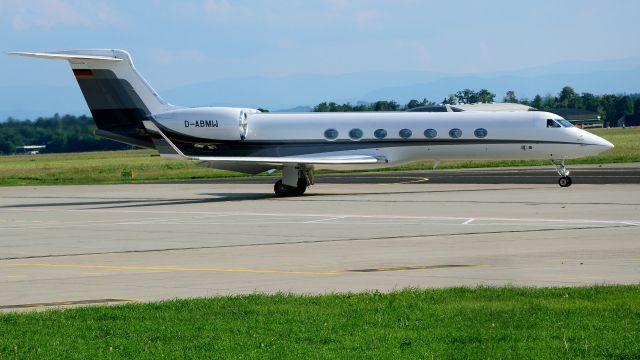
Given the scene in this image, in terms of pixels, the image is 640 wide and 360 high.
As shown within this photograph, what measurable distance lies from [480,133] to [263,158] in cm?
733

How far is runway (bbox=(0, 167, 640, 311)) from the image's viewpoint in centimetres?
1536

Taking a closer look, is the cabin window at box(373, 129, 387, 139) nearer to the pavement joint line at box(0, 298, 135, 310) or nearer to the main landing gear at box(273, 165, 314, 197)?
the main landing gear at box(273, 165, 314, 197)

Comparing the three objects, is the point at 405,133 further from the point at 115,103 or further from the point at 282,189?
the point at 115,103

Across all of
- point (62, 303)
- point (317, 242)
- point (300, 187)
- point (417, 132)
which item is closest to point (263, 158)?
point (300, 187)

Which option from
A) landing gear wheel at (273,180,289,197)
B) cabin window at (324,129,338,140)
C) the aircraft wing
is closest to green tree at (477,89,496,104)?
cabin window at (324,129,338,140)

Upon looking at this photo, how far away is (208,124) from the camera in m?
37.1

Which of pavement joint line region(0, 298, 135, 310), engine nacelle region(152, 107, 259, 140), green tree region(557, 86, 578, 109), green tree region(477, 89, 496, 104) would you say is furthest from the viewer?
green tree region(557, 86, 578, 109)

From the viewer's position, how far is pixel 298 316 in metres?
12.0

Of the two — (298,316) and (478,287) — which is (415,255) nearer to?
(478,287)

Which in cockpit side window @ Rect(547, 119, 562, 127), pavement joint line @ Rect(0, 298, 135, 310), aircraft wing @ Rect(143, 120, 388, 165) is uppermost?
cockpit side window @ Rect(547, 119, 562, 127)

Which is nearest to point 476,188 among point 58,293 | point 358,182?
point 358,182

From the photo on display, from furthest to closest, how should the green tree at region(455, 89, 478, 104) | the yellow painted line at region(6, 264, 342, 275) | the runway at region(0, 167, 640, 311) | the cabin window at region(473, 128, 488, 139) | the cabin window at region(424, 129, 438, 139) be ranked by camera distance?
the green tree at region(455, 89, 478, 104) → the cabin window at region(424, 129, 438, 139) → the cabin window at region(473, 128, 488, 139) → the yellow painted line at region(6, 264, 342, 275) → the runway at region(0, 167, 640, 311)

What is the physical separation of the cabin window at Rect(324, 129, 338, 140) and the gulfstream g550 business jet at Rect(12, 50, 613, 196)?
0.03 m

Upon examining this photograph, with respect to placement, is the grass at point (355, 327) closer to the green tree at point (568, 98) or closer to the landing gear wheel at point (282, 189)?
the landing gear wheel at point (282, 189)
